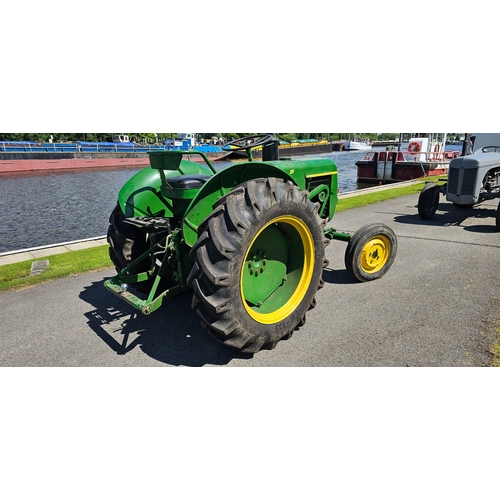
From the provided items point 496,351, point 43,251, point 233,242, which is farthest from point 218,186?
point 43,251

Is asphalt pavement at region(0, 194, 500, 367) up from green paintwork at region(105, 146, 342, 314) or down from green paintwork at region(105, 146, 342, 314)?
down

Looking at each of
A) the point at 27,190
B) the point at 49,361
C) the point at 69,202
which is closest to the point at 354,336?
the point at 49,361

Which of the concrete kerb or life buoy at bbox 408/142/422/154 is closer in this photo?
the concrete kerb

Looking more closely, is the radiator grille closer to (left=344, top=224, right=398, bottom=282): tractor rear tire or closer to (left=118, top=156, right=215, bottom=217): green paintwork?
(left=344, top=224, right=398, bottom=282): tractor rear tire

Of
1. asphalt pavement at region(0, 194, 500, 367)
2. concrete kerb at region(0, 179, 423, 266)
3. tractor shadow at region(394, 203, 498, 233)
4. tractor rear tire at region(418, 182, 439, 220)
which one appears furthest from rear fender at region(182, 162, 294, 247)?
tractor rear tire at region(418, 182, 439, 220)

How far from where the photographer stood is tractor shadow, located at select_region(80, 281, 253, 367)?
323 cm

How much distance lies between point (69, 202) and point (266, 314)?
15.3m

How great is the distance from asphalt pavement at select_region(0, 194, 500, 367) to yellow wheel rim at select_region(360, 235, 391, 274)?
21 centimetres

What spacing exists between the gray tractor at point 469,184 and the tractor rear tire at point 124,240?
22.1ft

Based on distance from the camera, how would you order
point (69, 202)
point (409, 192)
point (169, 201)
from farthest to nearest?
point (69, 202) → point (409, 192) → point (169, 201)

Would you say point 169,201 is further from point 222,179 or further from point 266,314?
point 266,314

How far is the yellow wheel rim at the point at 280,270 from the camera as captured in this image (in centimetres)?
326

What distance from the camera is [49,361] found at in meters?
3.24

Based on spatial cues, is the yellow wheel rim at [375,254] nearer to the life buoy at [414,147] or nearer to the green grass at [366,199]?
the green grass at [366,199]
